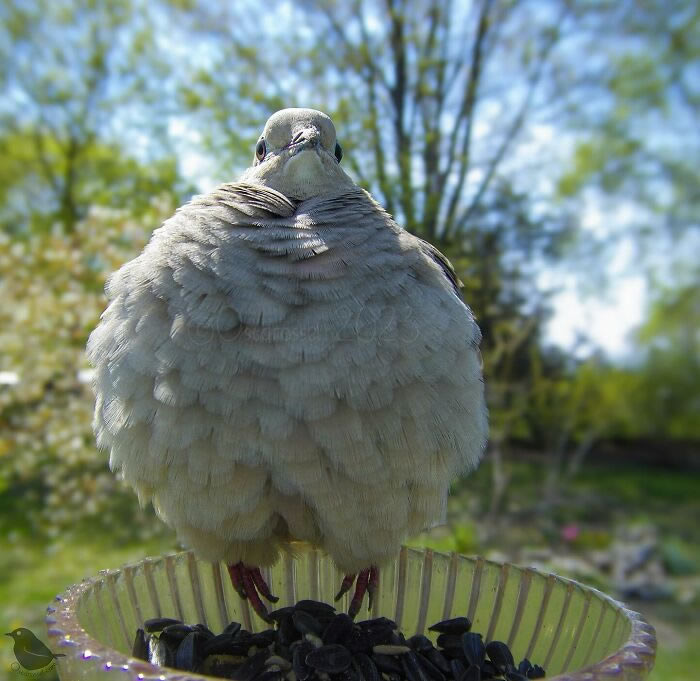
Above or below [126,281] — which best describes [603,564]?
below

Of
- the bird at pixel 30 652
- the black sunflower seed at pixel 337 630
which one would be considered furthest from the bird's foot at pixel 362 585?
the bird at pixel 30 652

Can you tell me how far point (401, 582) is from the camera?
4.40 ft

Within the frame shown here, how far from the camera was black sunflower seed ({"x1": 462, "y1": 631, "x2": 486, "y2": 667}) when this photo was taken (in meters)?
1.09

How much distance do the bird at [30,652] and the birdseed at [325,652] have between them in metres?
0.19

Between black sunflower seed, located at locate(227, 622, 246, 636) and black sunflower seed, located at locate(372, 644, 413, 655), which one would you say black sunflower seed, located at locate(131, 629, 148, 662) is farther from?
black sunflower seed, located at locate(372, 644, 413, 655)

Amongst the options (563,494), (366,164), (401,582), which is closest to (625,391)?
(563,494)

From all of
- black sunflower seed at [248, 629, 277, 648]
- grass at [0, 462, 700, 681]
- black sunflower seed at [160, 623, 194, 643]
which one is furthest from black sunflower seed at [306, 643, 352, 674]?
grass at [0, 462, 700, 681]

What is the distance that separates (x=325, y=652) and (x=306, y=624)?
110mm

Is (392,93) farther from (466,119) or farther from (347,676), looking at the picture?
(347,676)

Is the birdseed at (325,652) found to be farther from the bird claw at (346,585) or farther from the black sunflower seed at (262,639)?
the bird claw at (346,585)

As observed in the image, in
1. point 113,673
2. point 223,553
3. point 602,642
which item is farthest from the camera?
point 223,553

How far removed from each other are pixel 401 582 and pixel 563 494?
12.5 ft

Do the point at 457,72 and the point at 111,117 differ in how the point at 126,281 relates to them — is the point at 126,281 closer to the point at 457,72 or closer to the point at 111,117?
the point at 457,72

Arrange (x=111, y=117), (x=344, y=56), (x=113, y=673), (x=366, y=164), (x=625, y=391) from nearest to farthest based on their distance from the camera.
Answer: (x=113, y=673)
(x=366, y=164)
(x=344, y=56)
(x=111, y=117)
(x=625, y=391)
